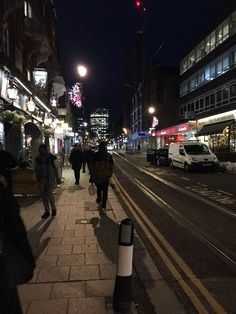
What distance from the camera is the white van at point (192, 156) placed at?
26.5m

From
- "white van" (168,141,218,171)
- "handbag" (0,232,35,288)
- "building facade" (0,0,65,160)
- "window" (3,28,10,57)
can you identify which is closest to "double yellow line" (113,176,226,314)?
"handbag" (0,232,35,288)

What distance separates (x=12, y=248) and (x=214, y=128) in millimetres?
38552

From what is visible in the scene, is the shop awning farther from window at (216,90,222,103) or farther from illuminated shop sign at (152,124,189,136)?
illuminated shop sign at (152,124,189,136)

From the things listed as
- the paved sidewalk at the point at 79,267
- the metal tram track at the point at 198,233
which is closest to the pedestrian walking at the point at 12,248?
the paved sidewalk at the point at 79,267

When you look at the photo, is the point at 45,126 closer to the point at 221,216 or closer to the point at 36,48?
the point at 36,48

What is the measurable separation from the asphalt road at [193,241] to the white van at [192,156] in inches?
449

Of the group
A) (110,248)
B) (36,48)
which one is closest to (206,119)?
(36,48)

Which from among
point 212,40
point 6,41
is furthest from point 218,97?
point 6,41

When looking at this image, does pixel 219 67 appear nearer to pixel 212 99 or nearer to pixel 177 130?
pixel 212 99

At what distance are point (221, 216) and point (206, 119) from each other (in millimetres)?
35441

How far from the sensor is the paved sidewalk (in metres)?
4.59

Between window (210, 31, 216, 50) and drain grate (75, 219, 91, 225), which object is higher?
window (210, 31, 216, 50)

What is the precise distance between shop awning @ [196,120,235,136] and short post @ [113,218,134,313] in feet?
108

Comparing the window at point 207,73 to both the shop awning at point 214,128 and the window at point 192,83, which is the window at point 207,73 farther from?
the window at point 192,83
